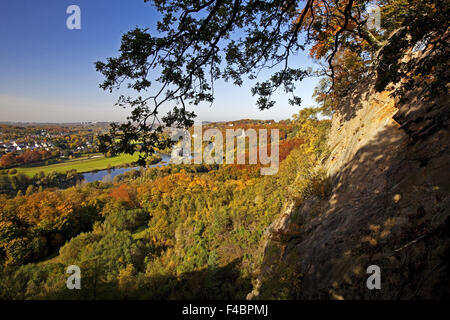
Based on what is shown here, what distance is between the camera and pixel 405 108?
5.41m

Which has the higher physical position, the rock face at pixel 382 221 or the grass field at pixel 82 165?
the rock face at pixel 382 221

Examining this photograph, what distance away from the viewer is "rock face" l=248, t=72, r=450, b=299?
9.40 ft

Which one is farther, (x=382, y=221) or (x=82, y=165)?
(x=82, y=165)

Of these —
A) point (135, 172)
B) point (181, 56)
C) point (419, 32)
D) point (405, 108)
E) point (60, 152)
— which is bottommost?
point (135, 172)

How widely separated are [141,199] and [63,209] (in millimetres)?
11509

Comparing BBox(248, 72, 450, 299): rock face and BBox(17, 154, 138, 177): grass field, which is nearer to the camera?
BBox(248, 72, 450, 299): rock face

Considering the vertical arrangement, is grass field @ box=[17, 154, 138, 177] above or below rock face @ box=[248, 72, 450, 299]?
below

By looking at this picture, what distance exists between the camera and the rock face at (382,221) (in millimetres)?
2865

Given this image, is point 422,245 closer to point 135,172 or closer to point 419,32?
point 419,32

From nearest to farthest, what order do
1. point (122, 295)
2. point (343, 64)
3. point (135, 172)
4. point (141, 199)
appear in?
1. point (343, 64)
2. point (122, 295)
3. point (141, 199)
4. point (135, 172)

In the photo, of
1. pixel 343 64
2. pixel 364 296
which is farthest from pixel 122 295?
pixel 343 64

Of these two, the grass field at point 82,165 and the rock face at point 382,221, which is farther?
the grass field at point 82,165

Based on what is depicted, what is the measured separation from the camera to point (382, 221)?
12.6ft
